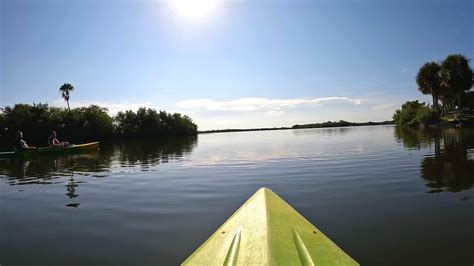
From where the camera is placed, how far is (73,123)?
213ft

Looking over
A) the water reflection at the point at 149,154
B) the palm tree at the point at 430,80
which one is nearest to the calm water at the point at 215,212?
the water reflection at the point at 149,154

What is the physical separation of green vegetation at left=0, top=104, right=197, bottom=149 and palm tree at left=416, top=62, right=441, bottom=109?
71645 mm

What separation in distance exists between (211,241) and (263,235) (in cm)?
72

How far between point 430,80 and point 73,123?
252 feet

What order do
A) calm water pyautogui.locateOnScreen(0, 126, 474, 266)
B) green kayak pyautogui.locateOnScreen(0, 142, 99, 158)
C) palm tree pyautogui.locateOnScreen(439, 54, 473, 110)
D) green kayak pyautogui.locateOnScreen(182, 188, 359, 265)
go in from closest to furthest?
green kayak pyautogui.locateOnScreen(182, 188, 359, 265)
calm water pyautogui.locateOnScreen(0, 126, 474, 266)
green kayak pyautogui.locateOnScreen(0, 142, 99, 158)
palm tree pyautogui.locateOnScreen(439, 54, 473, 110)

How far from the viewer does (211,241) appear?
3.90 m

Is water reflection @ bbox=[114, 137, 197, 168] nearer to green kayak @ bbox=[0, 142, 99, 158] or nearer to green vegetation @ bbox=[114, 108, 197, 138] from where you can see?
green kayak @ bbox=[0, 142, 99, 158]

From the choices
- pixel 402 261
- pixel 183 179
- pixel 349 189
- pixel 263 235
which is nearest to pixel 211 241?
pixel 263 235

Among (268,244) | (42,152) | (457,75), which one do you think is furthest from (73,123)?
(457,75)

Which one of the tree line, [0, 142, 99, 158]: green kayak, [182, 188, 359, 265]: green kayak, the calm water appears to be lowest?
the calm water

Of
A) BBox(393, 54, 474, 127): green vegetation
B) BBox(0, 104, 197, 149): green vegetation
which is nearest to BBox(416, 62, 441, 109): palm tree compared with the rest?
BBox(393, 54, 474, 127): green vegetation

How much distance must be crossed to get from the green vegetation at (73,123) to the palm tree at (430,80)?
2821 inches

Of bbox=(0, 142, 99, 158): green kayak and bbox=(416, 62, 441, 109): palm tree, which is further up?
bbox=(416, 62, 441, 109): palm tree

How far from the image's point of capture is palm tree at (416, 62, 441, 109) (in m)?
59.7
